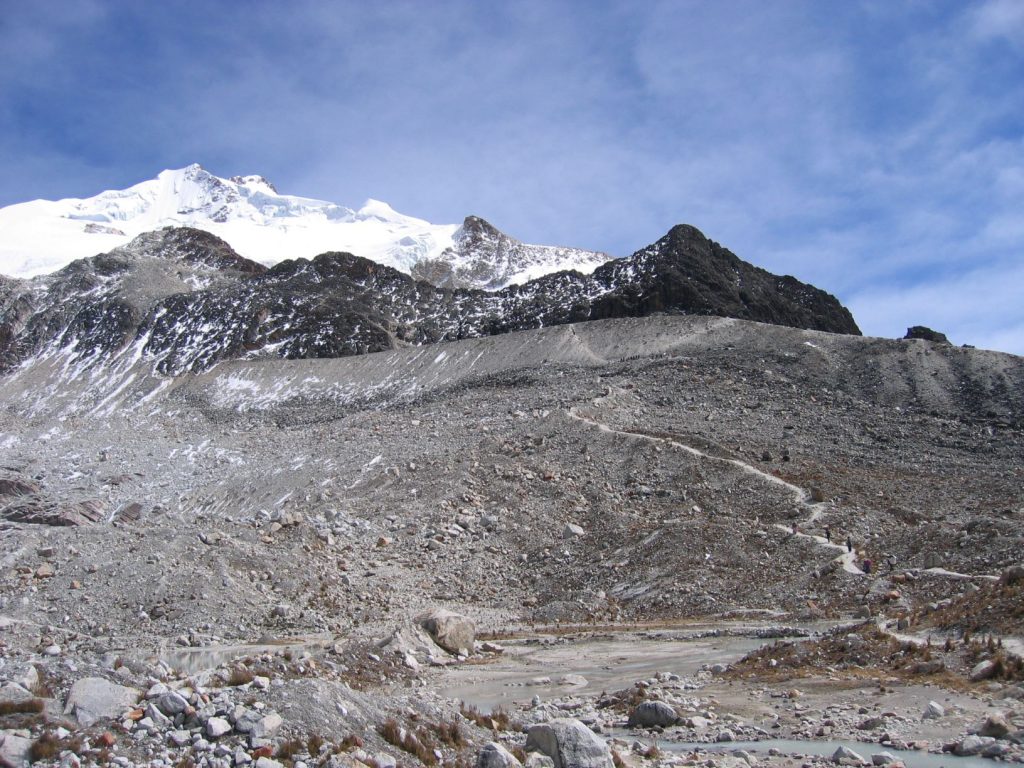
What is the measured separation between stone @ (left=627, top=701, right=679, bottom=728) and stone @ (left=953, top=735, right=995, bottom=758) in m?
4.04

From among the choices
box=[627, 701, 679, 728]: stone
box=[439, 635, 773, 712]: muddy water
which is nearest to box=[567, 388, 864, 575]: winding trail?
box=[439, 635, 773, 712]: muddy water

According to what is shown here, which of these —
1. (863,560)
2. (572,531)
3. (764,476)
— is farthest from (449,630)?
(764,476)

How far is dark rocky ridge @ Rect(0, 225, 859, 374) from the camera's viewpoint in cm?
8944

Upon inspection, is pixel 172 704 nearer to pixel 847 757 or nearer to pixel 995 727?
pixel 847 757

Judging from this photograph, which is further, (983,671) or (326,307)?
(326,307)

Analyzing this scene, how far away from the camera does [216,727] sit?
944 cm

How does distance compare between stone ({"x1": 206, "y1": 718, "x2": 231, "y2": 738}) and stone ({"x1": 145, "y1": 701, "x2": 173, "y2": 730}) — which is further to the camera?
stone ({"x1": 145, "y1": 701, "x2": 173, "y2": 730})

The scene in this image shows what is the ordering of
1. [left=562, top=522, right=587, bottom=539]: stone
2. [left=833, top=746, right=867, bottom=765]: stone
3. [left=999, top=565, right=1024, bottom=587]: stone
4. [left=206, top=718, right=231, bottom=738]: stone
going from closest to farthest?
[left=206, top=718, right=231, bottom=738]: stone, [left=833, top=746, right=867, bottom=765]: stone, [left=999, top=565, right=1024, bottom=587]: stone, [left=562, top=522, right=587, bottom=539]: stone

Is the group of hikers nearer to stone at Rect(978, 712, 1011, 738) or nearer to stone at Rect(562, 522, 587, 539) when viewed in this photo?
stone at Rect(562, 522, 587, 539)

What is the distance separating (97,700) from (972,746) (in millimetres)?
10838

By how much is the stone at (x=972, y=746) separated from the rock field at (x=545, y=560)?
4 centimetres

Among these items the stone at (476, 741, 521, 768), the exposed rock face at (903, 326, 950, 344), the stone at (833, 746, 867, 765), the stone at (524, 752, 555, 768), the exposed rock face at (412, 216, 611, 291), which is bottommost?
the stone at (833, 746, 867, 765)

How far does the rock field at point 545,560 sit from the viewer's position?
1081 centimetres

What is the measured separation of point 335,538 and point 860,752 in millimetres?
23092
